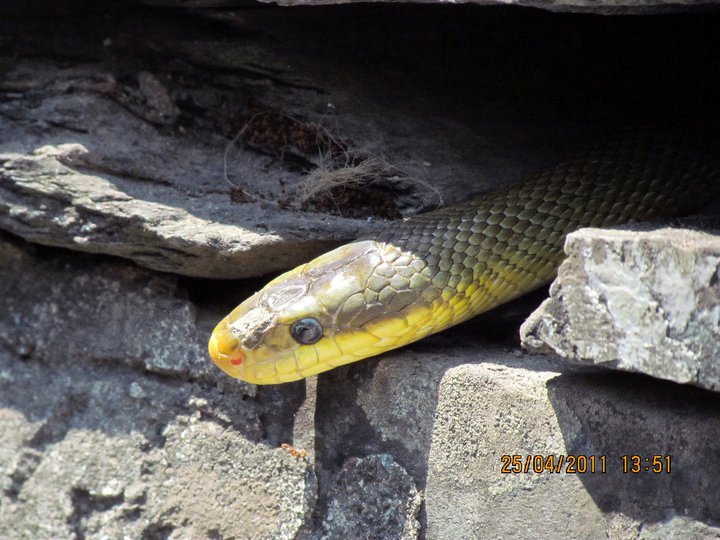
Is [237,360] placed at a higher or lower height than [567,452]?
lower

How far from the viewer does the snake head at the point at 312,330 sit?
3041 mm

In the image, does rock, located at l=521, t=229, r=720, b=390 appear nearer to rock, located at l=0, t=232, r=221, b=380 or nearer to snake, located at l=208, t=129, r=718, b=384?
snake, located at l=208, t=129, r=718, b=384

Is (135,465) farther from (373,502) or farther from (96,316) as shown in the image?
(373,502)

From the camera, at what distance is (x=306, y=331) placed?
3.06 m

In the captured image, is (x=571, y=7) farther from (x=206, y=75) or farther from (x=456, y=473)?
(x=206, y=75)

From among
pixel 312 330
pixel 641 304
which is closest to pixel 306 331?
pixel 312 330

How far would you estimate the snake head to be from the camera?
120 inches

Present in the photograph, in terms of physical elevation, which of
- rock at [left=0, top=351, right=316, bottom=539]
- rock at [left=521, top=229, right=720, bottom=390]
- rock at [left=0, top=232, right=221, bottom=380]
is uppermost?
rock at [left=521, top=229, right=720, bottom=390]

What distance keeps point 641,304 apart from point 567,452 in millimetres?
557

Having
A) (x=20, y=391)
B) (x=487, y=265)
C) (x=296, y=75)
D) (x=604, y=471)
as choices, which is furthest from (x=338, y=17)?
(x=604, y=471)

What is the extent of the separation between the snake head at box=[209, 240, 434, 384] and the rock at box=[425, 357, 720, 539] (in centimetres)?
33
